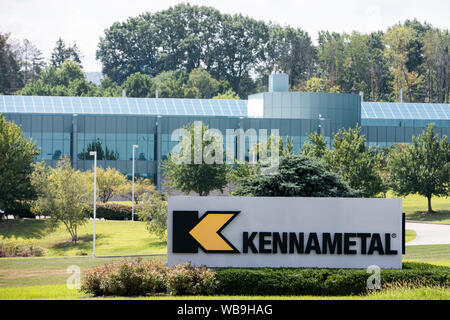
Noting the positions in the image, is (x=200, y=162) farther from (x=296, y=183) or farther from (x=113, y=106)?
(x=296, y=183)

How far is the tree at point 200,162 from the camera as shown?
59750 mm

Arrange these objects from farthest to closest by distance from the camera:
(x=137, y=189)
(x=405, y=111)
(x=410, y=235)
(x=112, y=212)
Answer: (x=405, y=111), (x=137, y=189), (x=112, y=212), (x=410, y=235)

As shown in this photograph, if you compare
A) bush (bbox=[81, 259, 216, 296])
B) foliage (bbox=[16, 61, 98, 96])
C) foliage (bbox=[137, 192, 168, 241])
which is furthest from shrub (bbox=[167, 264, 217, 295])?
foliage (bbox=[16, 61, 98, 96])

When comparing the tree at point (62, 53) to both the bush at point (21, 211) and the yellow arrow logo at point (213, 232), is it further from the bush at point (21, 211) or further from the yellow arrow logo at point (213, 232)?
the yellow arrow logo at point (213, 232)

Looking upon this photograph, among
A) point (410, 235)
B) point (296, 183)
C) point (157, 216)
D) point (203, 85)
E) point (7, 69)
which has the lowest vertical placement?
point (410, 235)

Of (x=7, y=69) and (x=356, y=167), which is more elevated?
(x=7, y=69)

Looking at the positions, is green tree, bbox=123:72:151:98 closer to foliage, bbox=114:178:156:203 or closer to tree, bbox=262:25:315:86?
tree, bbox=262:25:315:86

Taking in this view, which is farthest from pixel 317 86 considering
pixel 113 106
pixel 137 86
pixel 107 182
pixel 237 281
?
pixel 237 281

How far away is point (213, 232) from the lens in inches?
902

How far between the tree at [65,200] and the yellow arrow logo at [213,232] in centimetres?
3049

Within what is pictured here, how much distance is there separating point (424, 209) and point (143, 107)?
34227 millimetres

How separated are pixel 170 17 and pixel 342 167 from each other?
7947 centimetres
